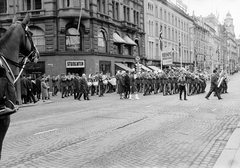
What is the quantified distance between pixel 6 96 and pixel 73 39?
101ft

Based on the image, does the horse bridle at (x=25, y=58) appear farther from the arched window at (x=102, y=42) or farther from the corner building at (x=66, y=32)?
the arched window at (x=102, y=42)

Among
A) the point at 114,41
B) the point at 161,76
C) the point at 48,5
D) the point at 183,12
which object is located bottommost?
the point at 161,76

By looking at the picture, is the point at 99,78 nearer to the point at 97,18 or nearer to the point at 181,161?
the point at 97,18

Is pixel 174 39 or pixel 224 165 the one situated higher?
pixel 174 39

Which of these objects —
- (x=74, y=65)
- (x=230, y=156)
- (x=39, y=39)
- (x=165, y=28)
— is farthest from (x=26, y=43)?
(x=165, y=28)

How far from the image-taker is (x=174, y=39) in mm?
69625

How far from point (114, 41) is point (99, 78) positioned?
1310 cm

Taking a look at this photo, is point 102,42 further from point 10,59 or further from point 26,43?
point 10,59

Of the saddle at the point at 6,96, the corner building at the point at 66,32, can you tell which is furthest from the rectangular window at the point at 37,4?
the saddle at the point at 6,96

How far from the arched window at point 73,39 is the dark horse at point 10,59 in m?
29.4

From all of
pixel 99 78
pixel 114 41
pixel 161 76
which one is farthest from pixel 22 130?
pixel 114 41

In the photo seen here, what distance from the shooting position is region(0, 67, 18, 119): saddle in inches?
202

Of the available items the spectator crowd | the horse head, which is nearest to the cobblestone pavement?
the horse head

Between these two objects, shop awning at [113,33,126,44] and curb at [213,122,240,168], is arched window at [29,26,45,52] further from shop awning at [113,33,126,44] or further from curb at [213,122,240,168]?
curb at [213,122,240,168]
